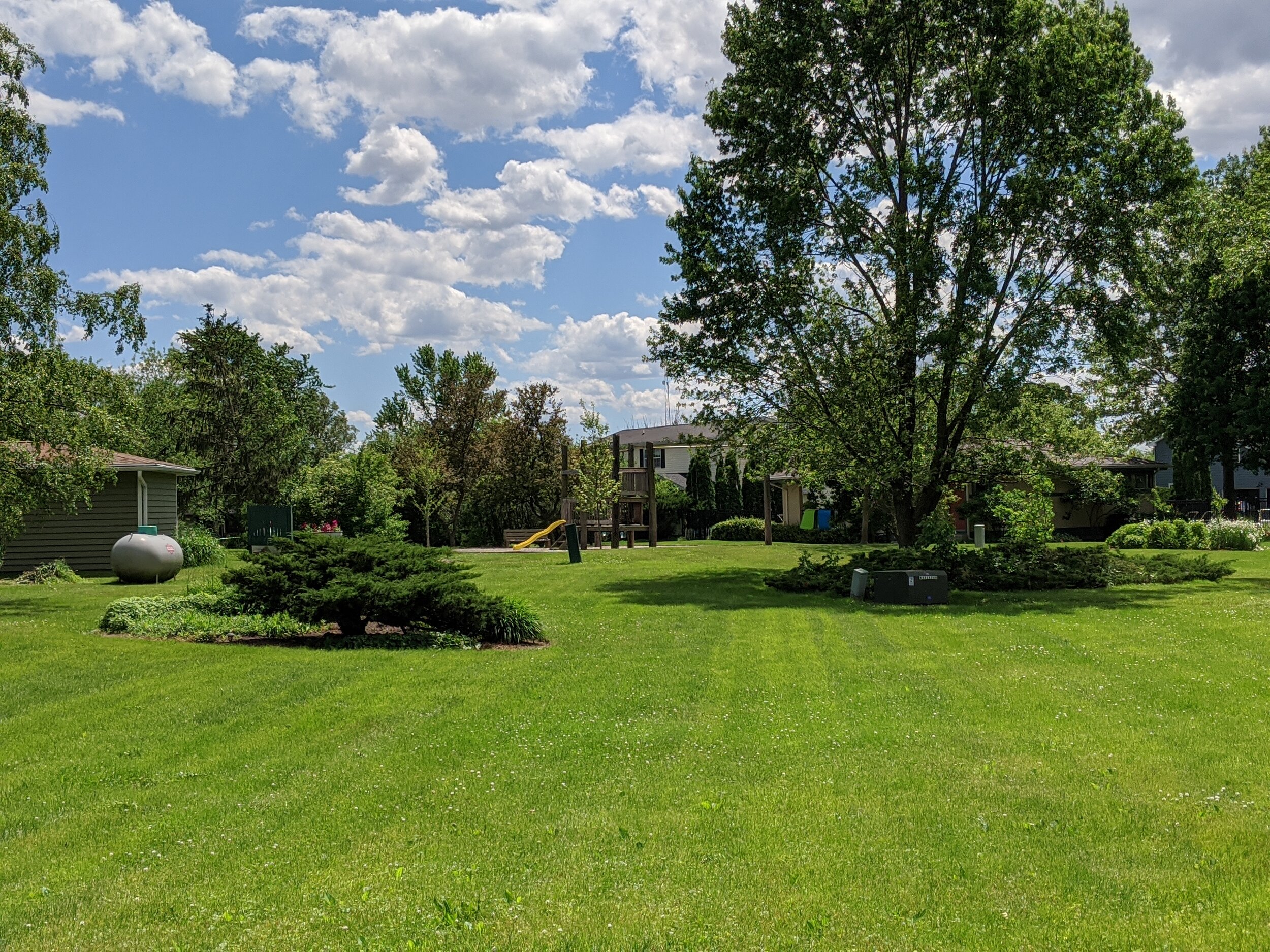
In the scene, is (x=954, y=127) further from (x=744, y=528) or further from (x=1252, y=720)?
(x=744, y=528)

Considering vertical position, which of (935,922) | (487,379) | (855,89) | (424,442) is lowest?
(935,922)

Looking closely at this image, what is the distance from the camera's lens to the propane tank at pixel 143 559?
19156mm

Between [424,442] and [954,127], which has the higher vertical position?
[954,127]

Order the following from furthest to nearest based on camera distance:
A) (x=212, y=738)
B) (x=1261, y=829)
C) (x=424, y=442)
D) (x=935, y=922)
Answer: (x=424, y=442) < (x=212, y=738) < (x=1261, y=829) < (x=935, y=922)

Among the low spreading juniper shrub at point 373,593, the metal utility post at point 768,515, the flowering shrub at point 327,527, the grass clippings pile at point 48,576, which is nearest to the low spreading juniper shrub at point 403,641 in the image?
the low spreading juniper shrub at point 373,593

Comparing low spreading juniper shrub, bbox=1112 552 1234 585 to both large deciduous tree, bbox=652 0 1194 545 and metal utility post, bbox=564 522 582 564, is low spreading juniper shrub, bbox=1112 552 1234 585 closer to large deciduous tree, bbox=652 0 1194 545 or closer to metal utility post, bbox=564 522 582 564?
large deciduous tree, bbox=652 0 1194 545

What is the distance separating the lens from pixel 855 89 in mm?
19812

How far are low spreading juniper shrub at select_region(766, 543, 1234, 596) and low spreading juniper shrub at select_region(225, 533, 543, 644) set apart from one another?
804 centimetres

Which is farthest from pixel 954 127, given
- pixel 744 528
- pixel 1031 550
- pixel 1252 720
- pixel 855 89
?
pixel 744 528

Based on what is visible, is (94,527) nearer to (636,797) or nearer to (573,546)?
(573,546)

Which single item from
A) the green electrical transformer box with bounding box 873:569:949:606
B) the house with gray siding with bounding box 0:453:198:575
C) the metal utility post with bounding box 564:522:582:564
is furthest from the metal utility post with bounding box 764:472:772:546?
the house with gray siding with bounding box 0:453:198:575

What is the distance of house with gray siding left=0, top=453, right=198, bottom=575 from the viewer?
75.1 feet

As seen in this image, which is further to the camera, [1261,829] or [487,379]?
[487,379]

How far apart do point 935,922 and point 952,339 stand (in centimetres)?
1544
